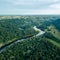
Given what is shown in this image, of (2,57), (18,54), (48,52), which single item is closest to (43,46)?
(48,52)

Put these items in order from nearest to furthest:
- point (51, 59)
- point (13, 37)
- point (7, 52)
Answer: point (51, 59) → point (7, 52) → point (13, 37)

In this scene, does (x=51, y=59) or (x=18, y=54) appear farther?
(x=18, y=54)

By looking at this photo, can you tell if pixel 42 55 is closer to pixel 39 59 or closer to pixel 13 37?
pixel 39 59

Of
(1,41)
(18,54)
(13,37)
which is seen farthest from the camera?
(13,37)

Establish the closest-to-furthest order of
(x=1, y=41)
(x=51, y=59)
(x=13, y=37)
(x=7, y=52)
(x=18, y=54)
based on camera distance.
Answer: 1. (x=51, y=59)
2. (x=18, y=54)
3. (x=7, y=52)
4. (x=1, y=41)
5. (x=13, y=37)

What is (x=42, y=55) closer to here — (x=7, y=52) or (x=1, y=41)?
(x=7, y=52)

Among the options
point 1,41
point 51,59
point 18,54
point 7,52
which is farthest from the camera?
point 1,41

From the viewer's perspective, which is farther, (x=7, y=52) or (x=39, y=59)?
(x=7, y=52)

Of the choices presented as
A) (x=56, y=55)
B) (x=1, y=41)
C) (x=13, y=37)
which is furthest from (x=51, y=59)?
(x=13, y=37)

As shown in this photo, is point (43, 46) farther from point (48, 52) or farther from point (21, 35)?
point (21, 35)

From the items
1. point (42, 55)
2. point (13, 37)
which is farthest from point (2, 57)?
point (13, 37)
